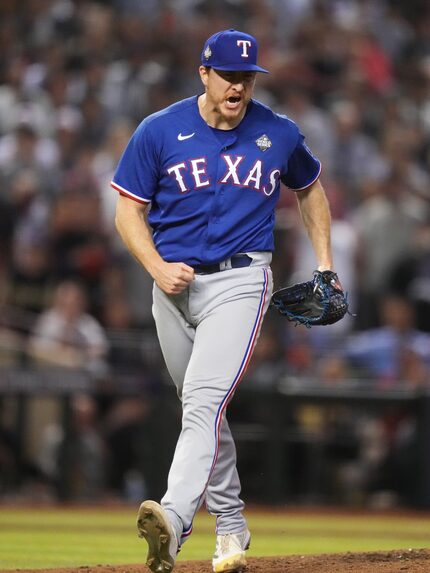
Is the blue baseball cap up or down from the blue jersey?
up

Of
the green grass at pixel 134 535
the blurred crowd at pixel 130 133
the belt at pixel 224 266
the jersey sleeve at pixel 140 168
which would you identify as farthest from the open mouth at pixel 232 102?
the blurred crowd at pixel 130 133

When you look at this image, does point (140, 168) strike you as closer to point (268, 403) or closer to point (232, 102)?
point (232, 102)

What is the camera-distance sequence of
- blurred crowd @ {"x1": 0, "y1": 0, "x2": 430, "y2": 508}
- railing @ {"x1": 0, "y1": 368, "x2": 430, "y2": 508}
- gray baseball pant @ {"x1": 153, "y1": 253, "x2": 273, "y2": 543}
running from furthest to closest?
blurred crowd @ {"x1": 0, "y1": 0, "x2": 430, "y2": 508}
railing @ {"x1": 0, "y1": 368, "x2": 430, "y2": 508}
gray baseball pant @ {"x1": 153, "y1": 253, "x2": 273, "y2": 543}

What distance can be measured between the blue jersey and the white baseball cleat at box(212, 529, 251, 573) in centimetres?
111

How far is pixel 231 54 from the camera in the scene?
486 centimetres

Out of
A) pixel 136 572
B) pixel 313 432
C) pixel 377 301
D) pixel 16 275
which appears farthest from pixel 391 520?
pixel 136 572

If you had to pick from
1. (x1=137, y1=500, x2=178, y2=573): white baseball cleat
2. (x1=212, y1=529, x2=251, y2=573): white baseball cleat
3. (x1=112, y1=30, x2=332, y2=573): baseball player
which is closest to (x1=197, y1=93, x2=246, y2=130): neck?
(x1=112, y1=30, x2=332, y2=573): baseball player

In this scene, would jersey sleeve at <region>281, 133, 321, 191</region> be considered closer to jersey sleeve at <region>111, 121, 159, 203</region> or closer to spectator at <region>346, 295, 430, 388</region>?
jersey sleeve at <region>111, 121, 159, 203</region>

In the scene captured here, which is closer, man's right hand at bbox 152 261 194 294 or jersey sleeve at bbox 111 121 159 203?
man's right hand at bbox 152 261 194 294

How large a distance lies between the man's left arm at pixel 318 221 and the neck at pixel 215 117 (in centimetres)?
51

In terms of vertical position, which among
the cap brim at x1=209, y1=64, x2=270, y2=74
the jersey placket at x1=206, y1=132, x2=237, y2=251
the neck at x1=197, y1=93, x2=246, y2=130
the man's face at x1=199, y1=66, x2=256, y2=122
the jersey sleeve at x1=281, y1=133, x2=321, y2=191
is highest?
the cap brim at x1=209, y1=64, x2=270, y2=74

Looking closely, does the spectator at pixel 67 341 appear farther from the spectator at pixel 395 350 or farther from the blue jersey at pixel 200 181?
the blue jersey at pixel 200 181

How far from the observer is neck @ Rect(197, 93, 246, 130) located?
5.00 metres

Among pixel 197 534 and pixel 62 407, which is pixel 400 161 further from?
pixel 197 534
